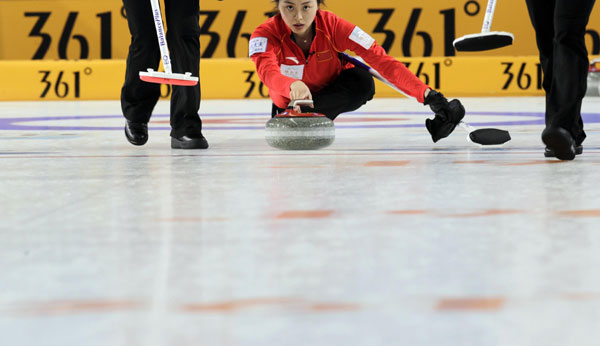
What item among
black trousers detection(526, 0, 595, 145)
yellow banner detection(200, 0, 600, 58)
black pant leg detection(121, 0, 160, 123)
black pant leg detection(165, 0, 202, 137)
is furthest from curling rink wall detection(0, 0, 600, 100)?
black trousers detection(526, 0, 595, 145)

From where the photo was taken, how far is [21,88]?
9.27m

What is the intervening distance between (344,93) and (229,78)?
218 inches

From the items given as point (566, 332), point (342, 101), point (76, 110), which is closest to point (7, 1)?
point (76, 110)

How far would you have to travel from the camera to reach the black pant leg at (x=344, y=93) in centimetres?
376

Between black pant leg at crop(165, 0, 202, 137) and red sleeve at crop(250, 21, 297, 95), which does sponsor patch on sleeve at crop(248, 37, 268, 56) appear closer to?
red sleeve at crop(250, 21, 297, 95)

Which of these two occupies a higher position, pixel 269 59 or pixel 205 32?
pixel 269 59

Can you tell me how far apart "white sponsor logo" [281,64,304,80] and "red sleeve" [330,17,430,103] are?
7.2 inches

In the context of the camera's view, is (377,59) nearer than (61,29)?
Yes

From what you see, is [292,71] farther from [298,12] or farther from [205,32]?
[205,32]

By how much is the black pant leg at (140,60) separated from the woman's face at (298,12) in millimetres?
502

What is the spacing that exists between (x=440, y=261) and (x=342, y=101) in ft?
8.02

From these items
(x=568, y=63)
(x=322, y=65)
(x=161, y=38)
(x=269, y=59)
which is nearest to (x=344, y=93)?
(x=322, y=65)

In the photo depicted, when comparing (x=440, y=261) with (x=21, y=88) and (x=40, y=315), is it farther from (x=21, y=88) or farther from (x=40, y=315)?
(x=21, y=88)

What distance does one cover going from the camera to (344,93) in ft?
12.4
